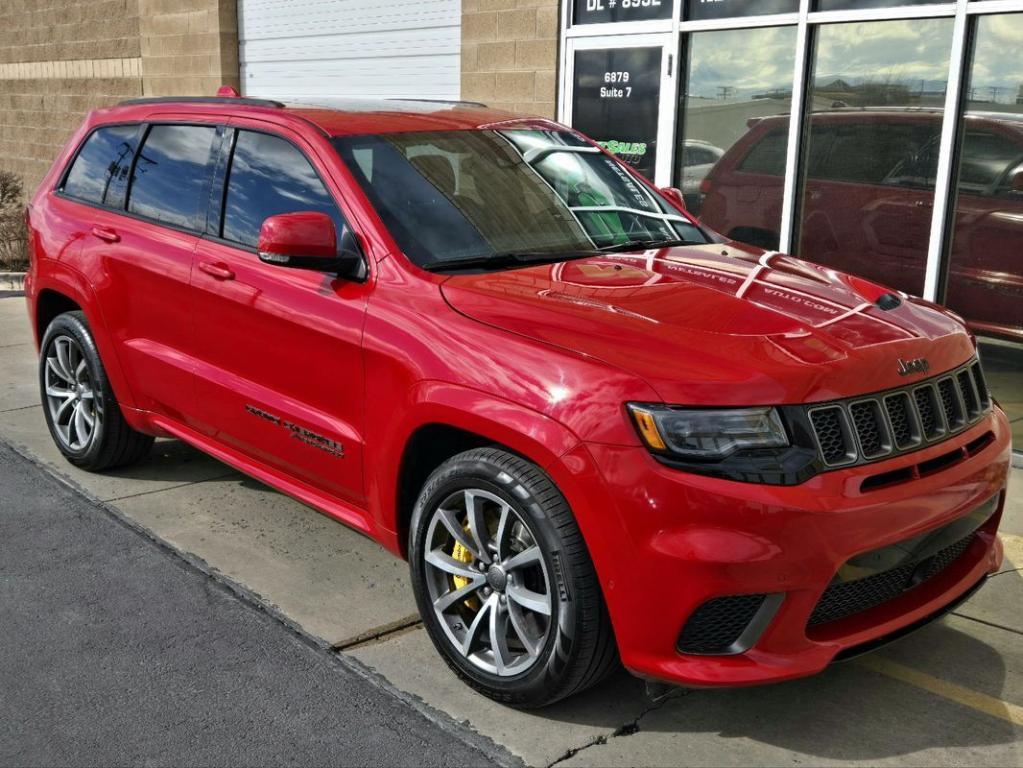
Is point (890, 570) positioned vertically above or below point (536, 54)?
below

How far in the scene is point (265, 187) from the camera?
4555 millimetres

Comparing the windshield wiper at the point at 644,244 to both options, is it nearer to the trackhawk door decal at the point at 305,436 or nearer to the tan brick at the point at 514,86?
the trackhawk door decal at the point at 305,436

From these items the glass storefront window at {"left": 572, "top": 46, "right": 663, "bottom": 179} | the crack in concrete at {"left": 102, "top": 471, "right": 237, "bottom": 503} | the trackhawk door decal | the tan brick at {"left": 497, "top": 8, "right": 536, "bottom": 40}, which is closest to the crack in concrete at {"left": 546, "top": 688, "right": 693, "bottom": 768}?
the trackhawk door decal

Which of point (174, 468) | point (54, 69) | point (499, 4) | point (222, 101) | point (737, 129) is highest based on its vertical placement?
point (499, 4)

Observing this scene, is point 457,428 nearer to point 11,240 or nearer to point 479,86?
point 479,86

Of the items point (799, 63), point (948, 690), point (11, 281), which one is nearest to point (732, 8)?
point (799, 63)

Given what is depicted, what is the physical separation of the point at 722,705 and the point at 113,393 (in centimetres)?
333

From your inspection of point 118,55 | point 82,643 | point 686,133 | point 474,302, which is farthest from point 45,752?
point 118,55

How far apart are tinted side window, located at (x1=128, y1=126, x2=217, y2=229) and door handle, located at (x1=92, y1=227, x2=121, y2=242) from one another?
5.4 inches

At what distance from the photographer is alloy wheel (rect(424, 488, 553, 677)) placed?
135 inches

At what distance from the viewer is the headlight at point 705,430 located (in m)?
3.08

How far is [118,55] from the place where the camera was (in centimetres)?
1540

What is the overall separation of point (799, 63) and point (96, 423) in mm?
4964

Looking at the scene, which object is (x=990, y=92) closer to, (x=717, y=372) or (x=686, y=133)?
(x=686, y=133)
